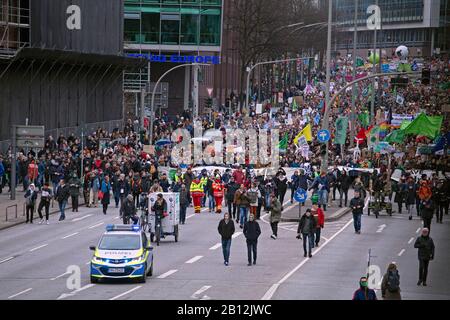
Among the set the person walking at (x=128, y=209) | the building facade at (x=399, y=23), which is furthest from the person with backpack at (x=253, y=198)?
the building facade at (x=399, y=23)

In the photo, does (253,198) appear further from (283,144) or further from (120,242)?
(283,144)

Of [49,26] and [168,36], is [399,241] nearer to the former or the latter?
[49,26]

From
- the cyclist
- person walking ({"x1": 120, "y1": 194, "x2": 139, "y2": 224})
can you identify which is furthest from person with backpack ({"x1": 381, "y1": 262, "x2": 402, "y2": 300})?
person walking ({"x1": 120, "y1": 194, "x2": 139, "y2": 224})

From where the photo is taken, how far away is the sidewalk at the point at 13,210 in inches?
1635

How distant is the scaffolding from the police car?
30.7 meters

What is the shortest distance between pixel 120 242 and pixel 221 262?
12.9 ft

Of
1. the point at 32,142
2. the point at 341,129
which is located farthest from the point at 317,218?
the point at 341,129

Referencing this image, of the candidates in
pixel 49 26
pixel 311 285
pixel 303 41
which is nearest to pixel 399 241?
pixel 311 285

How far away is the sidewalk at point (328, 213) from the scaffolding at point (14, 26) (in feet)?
58.1

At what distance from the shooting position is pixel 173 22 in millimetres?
100500

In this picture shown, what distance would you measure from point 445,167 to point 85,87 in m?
30.0

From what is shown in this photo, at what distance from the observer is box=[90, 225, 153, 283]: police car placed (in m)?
27.8

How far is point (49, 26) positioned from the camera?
70.2 meters

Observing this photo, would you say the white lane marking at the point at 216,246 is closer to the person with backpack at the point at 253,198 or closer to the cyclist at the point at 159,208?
the cyclist at the point at 159,208
